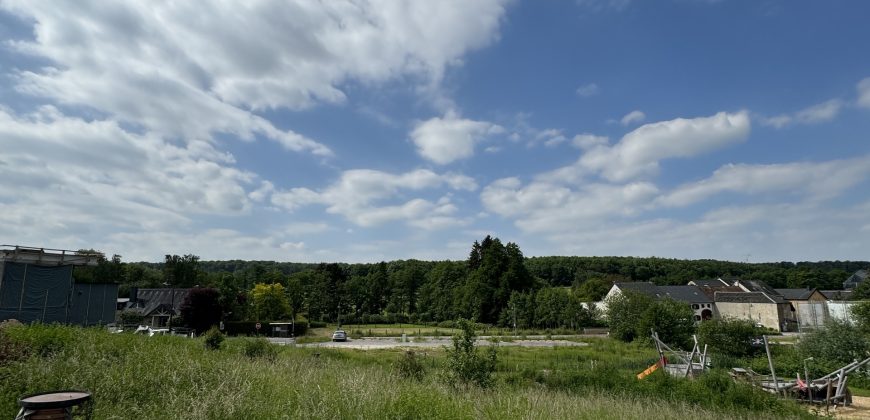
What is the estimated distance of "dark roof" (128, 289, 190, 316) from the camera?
6053 cm

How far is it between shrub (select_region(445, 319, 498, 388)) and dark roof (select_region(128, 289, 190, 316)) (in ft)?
186

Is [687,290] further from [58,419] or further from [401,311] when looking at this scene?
[58,419]

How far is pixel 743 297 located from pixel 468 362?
239ft

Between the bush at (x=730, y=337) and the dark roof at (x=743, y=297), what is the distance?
45695 mm

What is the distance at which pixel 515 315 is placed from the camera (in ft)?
192

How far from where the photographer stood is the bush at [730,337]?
28.7 m

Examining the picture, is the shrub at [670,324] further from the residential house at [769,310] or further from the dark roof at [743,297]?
the dark roof at [743,297]

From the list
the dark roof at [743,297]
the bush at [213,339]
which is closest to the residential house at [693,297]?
the dark roof at [743,297]

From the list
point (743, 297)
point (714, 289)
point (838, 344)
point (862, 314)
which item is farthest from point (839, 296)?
point (838, 344)

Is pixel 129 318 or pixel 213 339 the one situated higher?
pixel 213 339

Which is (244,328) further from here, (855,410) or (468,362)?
(855,410)

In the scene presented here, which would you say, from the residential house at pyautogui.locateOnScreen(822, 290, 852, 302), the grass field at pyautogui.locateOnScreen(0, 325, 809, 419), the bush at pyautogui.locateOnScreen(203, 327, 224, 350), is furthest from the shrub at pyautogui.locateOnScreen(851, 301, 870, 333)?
the bush at pyautogui.locateOnScreen(203, 327, 224, 350)

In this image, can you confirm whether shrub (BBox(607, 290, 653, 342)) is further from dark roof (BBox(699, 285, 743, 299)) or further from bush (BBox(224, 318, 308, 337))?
dark roof (BBox(699, 285, 743, 299))

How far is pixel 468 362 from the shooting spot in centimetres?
1396
